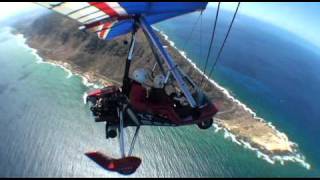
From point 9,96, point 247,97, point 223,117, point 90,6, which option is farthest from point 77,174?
point 247,97

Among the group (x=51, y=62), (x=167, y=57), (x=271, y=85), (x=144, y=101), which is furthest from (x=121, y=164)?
(x=271, y=85)

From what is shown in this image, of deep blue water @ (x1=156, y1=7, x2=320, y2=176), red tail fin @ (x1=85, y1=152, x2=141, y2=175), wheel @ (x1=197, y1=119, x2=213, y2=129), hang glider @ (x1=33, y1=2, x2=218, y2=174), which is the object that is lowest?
deep blue water @ (x1=156, y1=7, x2=320, y2=176)

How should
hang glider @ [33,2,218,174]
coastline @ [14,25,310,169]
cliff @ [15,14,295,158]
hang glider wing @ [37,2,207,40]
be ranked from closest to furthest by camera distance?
hang glider wing @ [37,2,207,40] → hang glider @ [33,2,218,174] → coastline @ [14,25,310,169] → cliff @ [15,14,295,158]

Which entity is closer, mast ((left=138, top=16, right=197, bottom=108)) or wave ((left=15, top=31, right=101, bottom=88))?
mast ((left=138, top=16, right=197, bottom=108))

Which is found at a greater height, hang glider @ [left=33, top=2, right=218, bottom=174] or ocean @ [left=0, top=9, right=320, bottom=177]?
hang glider @ [left=33, top=2, right=218, bottom=174]

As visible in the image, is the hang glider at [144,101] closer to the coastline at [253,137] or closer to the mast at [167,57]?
the mast at [167,57]

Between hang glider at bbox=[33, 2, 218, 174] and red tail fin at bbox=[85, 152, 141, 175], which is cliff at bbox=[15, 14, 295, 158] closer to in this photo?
hang glider at bbox=[33, 2, 218, 174]

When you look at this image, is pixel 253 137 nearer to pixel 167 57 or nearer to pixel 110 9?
pixel 167 57

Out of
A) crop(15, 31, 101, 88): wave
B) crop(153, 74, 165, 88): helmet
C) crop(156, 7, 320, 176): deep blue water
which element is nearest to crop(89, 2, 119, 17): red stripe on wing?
crop(153, 74, 165, 88): helmet

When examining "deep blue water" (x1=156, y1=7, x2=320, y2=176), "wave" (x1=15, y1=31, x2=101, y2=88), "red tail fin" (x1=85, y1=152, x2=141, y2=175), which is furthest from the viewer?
"wave" (x1=15, y1=31, x2=101, y2=88)

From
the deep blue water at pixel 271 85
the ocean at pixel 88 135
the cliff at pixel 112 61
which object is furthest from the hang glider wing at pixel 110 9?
the deep blue water at pixel 271 85
